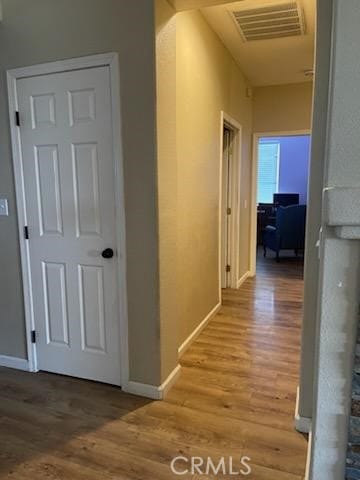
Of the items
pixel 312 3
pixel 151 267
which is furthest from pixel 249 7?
pixel 151 267

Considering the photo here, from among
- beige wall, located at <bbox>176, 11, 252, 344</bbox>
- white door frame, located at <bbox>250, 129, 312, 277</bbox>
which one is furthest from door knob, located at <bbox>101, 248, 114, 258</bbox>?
white door frame, located at <bbox>250, 129, 312, 277</bbox>

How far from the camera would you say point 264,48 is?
343 centimetres

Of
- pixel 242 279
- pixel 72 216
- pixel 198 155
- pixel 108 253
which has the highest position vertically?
pixel 198 155

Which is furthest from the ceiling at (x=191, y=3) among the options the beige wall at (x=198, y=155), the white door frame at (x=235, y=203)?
the white door frame at (x=235, y=203)

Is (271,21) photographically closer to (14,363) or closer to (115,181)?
(115,181)

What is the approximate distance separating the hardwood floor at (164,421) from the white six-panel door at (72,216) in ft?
0.97

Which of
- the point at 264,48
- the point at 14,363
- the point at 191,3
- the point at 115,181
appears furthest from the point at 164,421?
the point at 264,48

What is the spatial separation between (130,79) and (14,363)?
2176mm

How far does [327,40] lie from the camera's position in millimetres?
1572

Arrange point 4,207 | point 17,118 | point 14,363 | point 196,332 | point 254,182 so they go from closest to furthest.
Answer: point 17,118 → point 4,207 → point 14,363 → point 196,332 → point 254,182

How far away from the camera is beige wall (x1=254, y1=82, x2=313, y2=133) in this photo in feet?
14.8

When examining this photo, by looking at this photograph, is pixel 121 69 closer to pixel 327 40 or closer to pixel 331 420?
pixel 327 40

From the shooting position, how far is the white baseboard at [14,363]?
253 centimetres

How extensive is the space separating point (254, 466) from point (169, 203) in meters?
1.49
